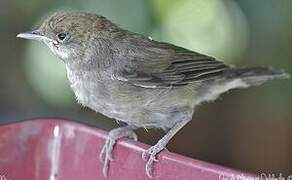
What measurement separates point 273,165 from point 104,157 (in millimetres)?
3043

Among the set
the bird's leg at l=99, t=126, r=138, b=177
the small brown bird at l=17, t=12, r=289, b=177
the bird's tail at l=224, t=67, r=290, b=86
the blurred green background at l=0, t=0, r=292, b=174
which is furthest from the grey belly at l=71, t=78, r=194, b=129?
the blurred green background at l=0, t=0, r=292, b=174

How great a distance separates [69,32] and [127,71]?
1.12ft

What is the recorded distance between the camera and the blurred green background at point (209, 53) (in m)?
5.02

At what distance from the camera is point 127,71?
3.84 metres

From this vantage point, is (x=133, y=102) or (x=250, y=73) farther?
(x=250, y=73)

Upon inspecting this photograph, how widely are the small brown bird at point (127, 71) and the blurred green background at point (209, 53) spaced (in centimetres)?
93

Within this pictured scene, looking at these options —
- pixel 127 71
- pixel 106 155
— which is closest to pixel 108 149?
pixel 106 155

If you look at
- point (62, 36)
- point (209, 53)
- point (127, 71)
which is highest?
point (62, 36)

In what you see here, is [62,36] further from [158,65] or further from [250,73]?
[250,73]

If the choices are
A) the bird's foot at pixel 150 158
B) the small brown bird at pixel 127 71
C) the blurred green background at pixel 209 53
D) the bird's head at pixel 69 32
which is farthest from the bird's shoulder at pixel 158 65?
the blurred green background at pixel 209 53

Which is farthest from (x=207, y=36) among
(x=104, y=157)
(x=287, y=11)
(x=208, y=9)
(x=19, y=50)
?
(x=104, y=157)

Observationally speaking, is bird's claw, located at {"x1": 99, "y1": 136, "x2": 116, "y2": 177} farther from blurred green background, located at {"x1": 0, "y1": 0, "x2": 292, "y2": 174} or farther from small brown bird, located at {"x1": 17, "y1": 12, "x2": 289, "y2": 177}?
blurred green background, located at {"x1": 0, "y1": 0, "x2": 292, "y2": 174}

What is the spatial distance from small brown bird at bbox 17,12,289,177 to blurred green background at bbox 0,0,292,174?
926mm

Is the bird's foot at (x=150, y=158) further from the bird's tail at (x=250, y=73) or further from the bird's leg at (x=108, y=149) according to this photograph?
the bird's tail at (x=250, y=73)
